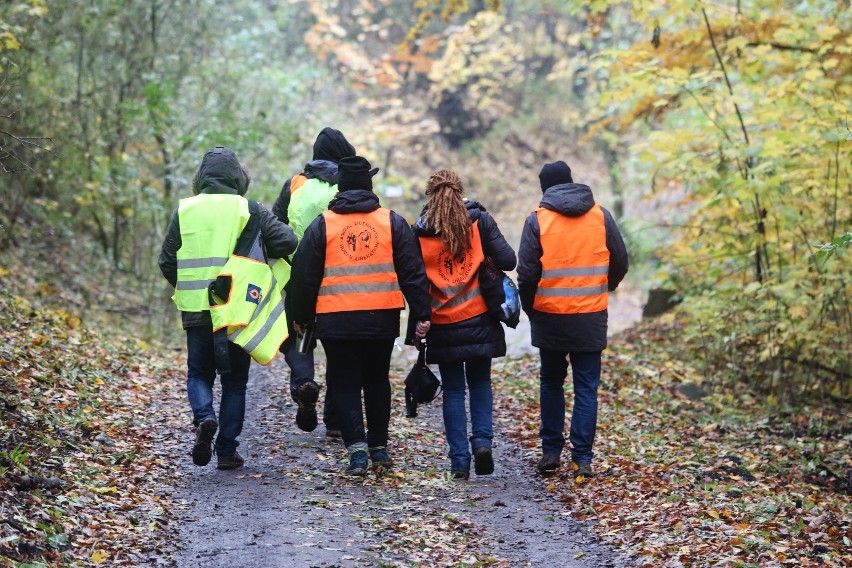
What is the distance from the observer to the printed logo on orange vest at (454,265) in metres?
6.30

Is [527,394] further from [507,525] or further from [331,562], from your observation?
[331,562]

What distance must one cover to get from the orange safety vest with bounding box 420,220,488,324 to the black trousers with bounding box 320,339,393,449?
1.54 feet

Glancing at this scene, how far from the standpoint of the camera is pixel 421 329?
6.17 m

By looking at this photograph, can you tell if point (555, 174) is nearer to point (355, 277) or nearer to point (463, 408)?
point (355, 277)

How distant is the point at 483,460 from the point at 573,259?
1.59 metres

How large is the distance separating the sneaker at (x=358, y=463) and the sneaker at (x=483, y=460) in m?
0.79

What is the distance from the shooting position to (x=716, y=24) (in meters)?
10.2

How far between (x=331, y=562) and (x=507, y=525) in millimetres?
1452

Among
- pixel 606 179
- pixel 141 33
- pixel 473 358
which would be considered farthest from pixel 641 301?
pixel 473 358

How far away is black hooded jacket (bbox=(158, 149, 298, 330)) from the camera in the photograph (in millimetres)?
6109

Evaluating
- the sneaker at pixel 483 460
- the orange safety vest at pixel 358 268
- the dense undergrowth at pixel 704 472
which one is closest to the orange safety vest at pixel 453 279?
the orange safety vest at pixel 358 268

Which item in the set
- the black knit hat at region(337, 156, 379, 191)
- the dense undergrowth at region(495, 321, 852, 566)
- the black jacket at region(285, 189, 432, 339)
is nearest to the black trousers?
the black jacket at region(285, 189, 432, 339)

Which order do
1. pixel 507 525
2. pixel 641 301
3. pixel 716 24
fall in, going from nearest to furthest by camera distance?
1. pixel 507 525
2. pixel 716 24
3. pixel 641 301

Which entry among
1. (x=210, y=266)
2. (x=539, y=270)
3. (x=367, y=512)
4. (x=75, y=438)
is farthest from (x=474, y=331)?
(x=75, y=438)
